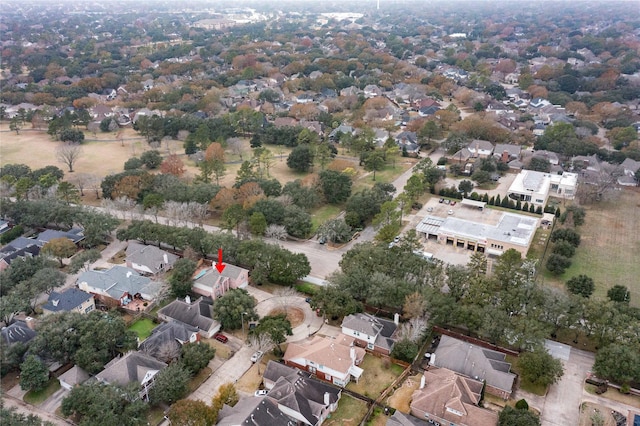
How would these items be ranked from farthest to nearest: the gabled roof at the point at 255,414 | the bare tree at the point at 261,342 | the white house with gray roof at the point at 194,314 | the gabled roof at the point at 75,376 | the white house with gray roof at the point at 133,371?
the white house with gray roof at the point at 194,314, the bare tree at the point at 261,342, the gabled roof at the point at 75,376, the white house with gray roof at the point at 133,371, the gabled roof at the point at 255,414

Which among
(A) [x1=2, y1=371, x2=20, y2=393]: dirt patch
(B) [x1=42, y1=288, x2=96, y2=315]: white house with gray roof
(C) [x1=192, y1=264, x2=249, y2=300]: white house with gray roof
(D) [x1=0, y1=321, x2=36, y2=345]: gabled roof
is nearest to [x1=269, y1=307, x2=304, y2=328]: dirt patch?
(C) [x1=192, y1=264, x2=249, y2=300]: white house with gray roof

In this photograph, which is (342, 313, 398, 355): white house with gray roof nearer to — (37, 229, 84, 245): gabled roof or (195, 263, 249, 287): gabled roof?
(195, 263, 249, 287): gabled roof

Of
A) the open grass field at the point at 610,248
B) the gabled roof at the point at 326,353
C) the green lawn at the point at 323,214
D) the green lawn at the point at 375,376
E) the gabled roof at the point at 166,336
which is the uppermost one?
the gabled roof at the point at 166,336

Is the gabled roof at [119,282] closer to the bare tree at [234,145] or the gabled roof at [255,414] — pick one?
the gabled roof at [255,414]

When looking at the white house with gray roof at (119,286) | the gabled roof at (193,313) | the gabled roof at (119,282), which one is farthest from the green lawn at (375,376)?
the gabled roof at (119,282)

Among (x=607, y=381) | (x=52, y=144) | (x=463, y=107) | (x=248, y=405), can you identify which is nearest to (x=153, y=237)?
(x=248, y=405)

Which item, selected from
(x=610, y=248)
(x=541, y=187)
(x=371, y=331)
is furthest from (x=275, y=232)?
(x=610, y=248)
